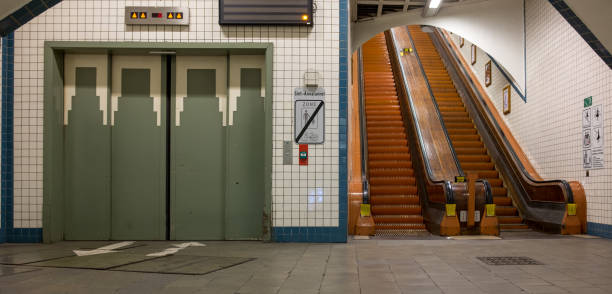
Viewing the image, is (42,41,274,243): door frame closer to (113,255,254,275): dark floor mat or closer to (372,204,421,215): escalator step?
(113,255,254,275): dark floor mat

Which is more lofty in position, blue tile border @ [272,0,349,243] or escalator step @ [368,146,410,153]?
escalator step @ [368,146,410,153]

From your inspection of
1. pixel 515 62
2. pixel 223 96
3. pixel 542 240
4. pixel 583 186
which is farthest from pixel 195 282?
pixel 515 62

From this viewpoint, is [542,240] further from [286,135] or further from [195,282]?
[195,282]

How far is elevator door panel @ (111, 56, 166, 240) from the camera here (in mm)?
6574

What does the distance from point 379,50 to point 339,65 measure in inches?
466

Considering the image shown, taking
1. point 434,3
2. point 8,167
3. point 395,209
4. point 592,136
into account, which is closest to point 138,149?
point 8,167

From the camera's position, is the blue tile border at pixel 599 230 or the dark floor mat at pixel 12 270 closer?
the dark floor mat at pixel 12 270

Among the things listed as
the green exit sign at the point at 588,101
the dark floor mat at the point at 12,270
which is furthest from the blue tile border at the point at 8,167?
the green exit sign at the point at 588,101

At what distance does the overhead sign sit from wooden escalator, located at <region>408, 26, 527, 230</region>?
5683 mm

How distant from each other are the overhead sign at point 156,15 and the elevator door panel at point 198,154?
0.58m

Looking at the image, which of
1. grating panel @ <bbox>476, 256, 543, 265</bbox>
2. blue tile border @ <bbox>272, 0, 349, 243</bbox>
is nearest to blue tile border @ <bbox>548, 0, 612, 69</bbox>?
grating panel @ <bbox>476, 256, 543, 265</bbox>

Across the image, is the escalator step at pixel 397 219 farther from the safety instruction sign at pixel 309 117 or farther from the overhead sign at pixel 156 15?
the overhead sign at pixel 156 15

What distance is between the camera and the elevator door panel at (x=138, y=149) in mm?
6574

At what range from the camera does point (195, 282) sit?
145 inches
